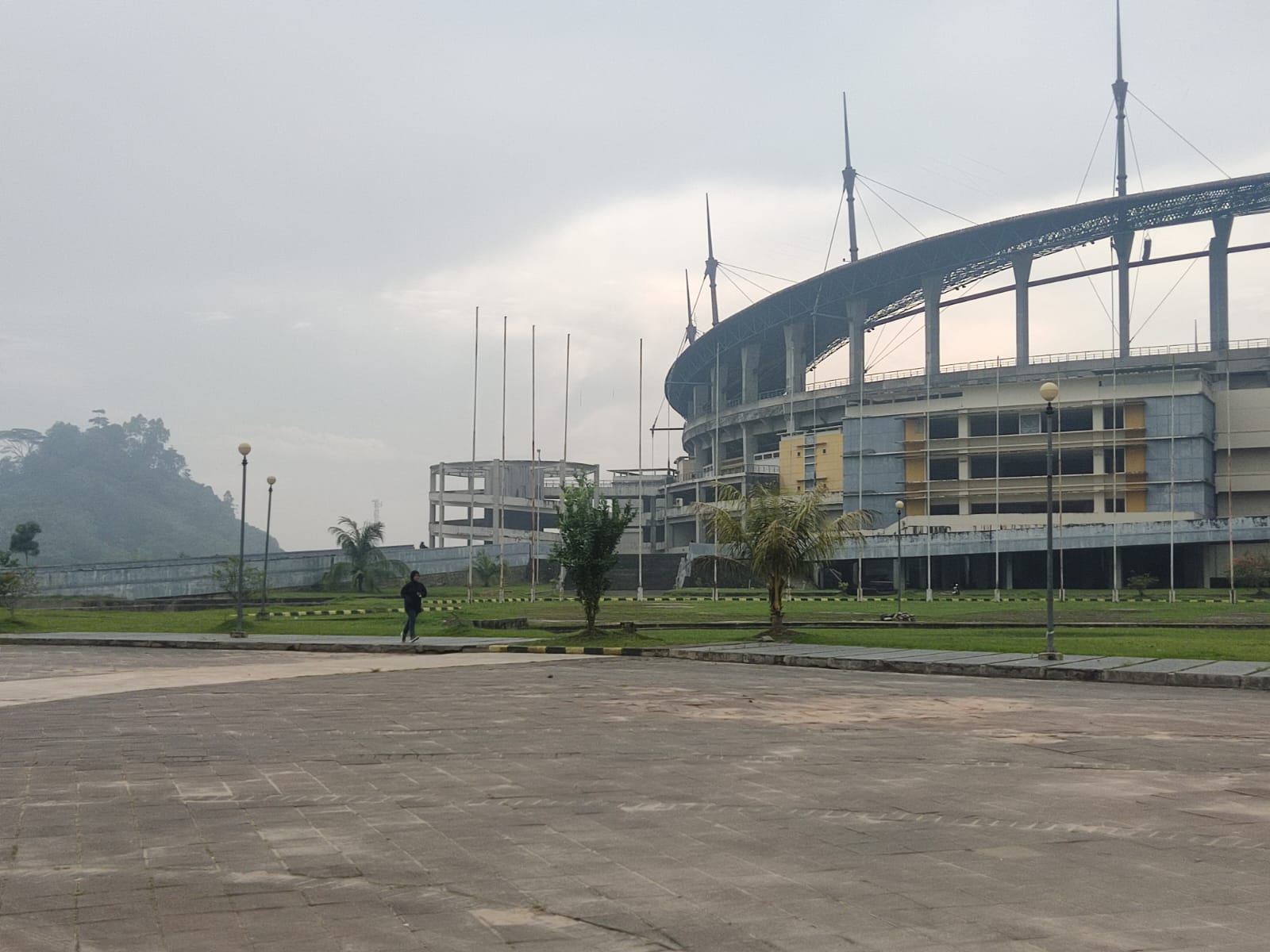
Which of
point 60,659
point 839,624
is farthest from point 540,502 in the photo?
point 60,659

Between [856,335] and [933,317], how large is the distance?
6558 millimetres

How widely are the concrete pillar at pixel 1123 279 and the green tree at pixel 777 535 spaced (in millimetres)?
67931

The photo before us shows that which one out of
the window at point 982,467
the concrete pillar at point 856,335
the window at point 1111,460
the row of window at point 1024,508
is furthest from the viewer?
the concrete pillar at point 856,335

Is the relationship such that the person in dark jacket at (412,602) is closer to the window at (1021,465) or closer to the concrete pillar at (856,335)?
the window at (1021,465)

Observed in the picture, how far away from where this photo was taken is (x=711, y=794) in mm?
8812

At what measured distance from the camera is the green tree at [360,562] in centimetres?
7025

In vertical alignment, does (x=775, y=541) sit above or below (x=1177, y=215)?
below

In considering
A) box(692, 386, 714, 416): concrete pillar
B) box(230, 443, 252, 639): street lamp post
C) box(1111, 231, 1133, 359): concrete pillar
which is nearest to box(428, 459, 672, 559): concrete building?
box(692, 386, 714, 416): concrete pillar

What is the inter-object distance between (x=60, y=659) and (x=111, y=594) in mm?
35526

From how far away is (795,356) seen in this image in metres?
107

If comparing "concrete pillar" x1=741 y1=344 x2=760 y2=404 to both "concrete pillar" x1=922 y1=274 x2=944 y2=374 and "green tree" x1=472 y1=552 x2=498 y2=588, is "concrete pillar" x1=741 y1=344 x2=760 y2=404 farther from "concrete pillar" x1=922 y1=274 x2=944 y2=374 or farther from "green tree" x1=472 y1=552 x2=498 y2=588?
"green tree" x1=472 y1=552 x2=498 y2=588

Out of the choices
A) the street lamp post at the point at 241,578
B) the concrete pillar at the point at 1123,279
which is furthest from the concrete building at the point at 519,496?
the street lamp post at the point at 241,578

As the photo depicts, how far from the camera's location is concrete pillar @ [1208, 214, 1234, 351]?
294 ft

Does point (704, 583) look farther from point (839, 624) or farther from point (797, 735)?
point (797, 735)
